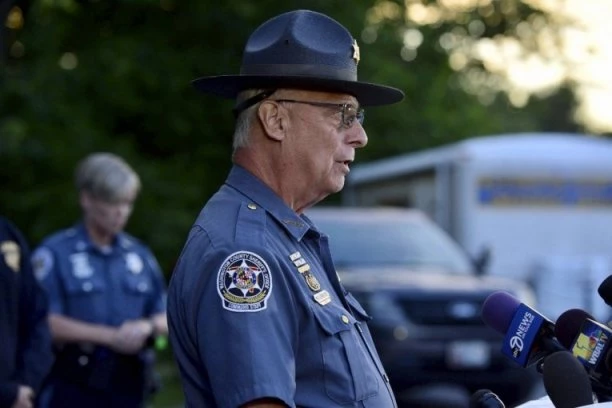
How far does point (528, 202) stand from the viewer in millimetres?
16344

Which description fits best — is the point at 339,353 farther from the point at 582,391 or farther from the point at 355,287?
the point at 355,287

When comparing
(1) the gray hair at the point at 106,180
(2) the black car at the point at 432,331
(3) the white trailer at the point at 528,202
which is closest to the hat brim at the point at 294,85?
(1) the gray hair at the point at 106,180

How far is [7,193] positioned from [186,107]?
6.14ft

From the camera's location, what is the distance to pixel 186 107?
44.1ft

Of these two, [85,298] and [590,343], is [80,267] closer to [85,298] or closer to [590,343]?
[85,298]

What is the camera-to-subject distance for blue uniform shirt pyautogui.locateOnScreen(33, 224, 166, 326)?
20.1ft

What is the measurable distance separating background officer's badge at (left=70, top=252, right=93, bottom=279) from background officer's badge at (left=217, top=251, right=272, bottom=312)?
3.33 metres

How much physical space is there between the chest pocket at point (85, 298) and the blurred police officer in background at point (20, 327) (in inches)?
22.2

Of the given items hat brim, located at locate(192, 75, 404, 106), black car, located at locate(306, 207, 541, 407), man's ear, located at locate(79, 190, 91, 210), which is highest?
hat brim, located at locate(192, 75, 404, 106)

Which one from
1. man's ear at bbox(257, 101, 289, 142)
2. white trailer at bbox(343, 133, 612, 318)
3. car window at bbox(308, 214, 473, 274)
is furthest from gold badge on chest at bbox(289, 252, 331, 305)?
white trailer at bbox(343, 133, 612, 318)

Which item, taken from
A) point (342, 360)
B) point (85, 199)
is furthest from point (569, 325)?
point (85, 199)

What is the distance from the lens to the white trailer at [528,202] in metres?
15.8

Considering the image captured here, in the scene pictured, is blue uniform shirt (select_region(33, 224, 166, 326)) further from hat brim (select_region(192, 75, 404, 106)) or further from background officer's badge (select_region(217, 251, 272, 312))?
background officer's badge (select_region(217, 251, 272, 312))

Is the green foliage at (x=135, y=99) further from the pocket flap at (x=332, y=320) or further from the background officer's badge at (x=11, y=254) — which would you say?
the pocket flap at (x=332, y=320)
